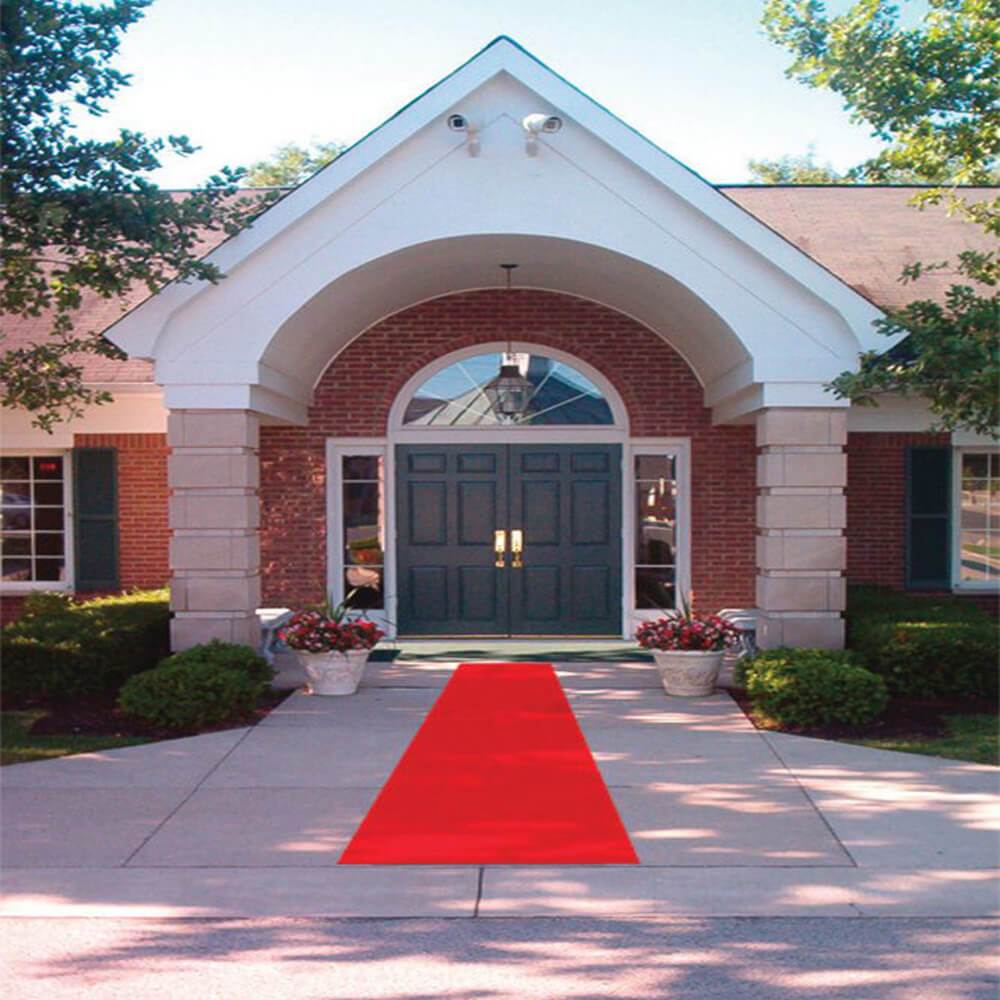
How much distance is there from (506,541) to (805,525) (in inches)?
169

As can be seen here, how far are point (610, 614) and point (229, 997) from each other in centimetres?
982

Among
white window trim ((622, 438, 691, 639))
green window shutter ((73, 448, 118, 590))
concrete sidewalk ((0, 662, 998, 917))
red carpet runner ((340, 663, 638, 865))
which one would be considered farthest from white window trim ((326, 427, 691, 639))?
concrete sidewalk ((0, 662, 998, 917))

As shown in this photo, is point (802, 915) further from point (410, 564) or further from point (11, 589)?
point (11, 589)

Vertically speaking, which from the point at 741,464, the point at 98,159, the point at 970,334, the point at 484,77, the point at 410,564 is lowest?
the point at 410,564

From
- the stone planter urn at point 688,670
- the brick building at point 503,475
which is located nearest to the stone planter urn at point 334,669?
the brick building at point 503,475

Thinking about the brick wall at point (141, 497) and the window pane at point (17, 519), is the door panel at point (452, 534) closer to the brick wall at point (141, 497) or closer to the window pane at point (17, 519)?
the brick wall at point (141, 497)

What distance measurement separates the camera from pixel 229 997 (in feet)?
16.1

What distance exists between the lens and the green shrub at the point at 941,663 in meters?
10.6

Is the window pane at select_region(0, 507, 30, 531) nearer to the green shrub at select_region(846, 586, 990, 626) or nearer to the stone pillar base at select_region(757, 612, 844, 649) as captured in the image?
the stone pillar base at select_region(757, 612, 844, 649)

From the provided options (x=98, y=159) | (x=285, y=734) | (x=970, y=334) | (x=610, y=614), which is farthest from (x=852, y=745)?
(x=98, y=159)

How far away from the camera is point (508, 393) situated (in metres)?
14.0

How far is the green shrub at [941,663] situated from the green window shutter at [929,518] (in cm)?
346

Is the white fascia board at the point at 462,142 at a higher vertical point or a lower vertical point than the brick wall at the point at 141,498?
higher

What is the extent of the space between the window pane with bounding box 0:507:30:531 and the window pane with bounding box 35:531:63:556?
161mm
